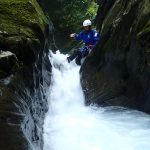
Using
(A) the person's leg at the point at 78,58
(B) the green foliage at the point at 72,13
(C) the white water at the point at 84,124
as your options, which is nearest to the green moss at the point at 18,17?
(C) the white water at the point at 84,124

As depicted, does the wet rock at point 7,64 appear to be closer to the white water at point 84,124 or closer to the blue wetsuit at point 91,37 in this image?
the white water at point 84,124

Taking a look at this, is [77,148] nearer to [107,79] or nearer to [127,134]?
[127,134]

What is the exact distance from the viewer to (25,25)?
9.43 meters

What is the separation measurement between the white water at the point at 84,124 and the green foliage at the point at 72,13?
34.2 ft

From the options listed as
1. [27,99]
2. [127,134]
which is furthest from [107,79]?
[27,99]

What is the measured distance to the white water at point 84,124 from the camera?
854cm

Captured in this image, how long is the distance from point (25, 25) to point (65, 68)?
7823 millimetres

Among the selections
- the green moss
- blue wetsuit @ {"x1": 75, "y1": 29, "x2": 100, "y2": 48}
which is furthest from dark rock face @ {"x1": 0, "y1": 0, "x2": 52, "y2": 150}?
blue wetsuit @ {"x1": 75, "y1": 29, "x2": 100, "y2": 48}

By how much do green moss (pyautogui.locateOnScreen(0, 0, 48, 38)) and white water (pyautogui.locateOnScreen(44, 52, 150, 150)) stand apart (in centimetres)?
248

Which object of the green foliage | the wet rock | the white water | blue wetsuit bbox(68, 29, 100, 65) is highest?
the green foliage

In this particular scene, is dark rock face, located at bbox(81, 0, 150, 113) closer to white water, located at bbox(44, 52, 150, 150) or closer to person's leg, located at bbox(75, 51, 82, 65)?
white water, located at bbox(44, 52, 150, 150)

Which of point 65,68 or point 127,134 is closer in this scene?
point 127,134

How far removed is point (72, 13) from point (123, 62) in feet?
48.0

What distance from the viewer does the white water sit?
8.54 m
